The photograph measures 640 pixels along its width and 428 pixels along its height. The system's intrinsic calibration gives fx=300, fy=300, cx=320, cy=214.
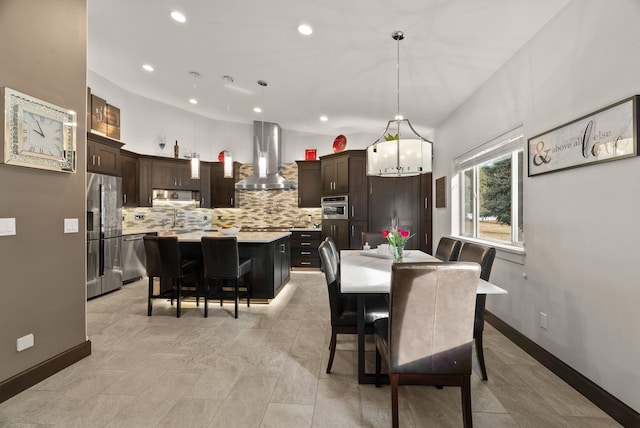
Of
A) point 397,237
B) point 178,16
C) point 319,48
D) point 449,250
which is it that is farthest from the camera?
point 319,48

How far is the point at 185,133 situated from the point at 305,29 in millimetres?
4324

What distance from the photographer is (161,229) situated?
230 inches

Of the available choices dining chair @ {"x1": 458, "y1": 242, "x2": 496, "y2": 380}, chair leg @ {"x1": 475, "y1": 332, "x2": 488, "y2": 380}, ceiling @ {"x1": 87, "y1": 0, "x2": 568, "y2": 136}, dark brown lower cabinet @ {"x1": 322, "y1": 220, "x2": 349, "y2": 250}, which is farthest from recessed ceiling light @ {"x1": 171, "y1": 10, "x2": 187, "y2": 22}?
dark brown lower cabinet @ {"x1": 322, "y1": 220, "x2": 349, "y2": 250}

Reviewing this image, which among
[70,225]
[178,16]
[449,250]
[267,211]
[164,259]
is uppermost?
[178,16]

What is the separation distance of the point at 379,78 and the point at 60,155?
329 centimetres

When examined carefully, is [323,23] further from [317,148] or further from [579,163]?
[317,148]

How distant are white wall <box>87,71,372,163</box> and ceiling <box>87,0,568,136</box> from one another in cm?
38

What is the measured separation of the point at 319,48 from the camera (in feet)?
10.2

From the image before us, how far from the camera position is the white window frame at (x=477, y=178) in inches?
119

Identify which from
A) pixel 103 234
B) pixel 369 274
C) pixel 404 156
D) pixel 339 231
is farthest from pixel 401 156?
pixel 103 234

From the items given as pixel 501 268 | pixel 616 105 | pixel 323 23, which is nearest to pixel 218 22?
pixel 323 23

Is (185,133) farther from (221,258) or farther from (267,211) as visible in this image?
(221,258)

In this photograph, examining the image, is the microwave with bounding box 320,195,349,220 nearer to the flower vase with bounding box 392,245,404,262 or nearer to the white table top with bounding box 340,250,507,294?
the white table top with bounding box 340,250,507,294

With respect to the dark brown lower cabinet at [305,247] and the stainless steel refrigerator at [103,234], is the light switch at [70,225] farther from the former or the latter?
the dark brown lower cabinet at [305,247]
